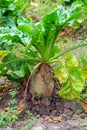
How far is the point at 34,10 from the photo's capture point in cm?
717

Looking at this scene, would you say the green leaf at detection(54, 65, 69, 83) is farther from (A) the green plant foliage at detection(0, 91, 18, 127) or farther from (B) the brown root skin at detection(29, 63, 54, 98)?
(A) the green plant foliage at detection(0, 91, 18, 127)

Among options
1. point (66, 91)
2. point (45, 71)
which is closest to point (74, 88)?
point (66, 91)

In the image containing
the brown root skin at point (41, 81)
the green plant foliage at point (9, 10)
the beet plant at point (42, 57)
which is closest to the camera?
the beet plant at point (42, 57)

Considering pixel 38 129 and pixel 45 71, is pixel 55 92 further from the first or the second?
pixel 38 129

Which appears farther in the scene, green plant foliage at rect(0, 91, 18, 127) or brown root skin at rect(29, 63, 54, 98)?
brown root skin at rect(29, 63, 54, 98)

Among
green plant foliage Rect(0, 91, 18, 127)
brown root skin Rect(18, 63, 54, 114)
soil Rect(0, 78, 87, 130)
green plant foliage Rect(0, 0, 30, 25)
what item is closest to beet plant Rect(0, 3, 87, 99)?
brown root skin Rect(18, 63, 54, 114)

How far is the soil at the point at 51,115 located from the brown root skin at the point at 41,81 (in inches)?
2.7

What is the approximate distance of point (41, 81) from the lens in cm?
395

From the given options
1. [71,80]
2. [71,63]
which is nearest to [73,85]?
[71,80]

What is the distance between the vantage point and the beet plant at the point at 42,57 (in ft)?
12.1

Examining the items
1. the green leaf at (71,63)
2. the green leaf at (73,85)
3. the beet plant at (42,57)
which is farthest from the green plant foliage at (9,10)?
the green leaf at (73,85)

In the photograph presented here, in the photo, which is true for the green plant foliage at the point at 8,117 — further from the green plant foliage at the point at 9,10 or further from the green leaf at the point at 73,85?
the green plant foliage at the point at 9,10

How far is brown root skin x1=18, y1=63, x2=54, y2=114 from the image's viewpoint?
3.94 m

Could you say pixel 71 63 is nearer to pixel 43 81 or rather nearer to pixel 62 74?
pixel 62 74
